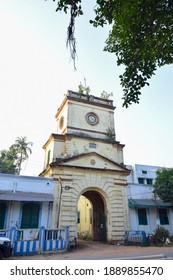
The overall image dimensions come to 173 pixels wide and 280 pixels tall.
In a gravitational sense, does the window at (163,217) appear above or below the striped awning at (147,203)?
below

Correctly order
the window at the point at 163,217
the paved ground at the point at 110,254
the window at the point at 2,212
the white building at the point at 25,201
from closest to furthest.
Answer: the paved ground at the point at 110,254, the window at the point at 2,212, the white building at the point at 25,201, the window at the point at 163,217

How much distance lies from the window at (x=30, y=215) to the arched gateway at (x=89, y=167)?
4.32ft

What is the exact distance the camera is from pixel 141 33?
6.41 metres

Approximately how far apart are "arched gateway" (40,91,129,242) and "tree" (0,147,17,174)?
48.4 ft

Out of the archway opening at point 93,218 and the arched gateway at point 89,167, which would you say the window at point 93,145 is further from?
the archway opening at point 93,218

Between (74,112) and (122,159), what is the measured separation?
702 cm

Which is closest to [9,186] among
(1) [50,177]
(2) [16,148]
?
(1) [50,177]

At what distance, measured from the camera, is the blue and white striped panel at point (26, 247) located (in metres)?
11.4

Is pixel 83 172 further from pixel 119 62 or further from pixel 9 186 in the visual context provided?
pixel 119 62

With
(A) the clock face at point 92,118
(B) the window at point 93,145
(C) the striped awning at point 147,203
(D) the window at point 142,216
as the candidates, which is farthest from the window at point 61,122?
(D) the window at point 142,216

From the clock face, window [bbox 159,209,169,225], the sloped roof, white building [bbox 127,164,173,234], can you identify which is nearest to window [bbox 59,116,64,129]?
the clock face

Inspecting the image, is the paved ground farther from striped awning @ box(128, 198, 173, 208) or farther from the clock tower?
the clock tower

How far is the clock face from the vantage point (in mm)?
20409

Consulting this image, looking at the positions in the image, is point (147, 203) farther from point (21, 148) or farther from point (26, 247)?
point (21, 148)
